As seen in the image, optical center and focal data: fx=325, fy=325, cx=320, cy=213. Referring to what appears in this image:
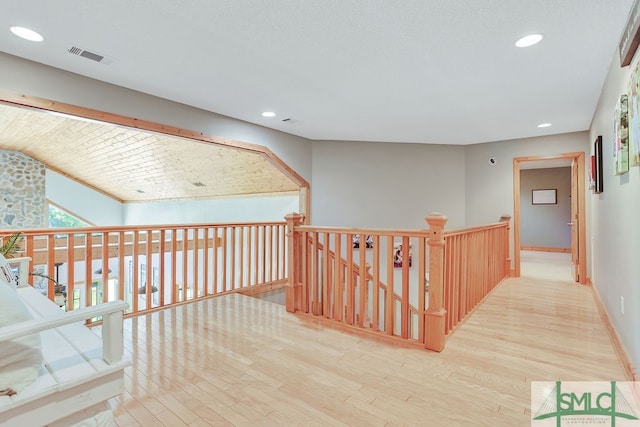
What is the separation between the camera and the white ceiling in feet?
6.12

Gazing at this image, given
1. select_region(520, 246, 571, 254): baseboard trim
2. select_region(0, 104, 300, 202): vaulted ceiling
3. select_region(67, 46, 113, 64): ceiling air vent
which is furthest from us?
select_region(520, 246, 571, 254): baseboard trim

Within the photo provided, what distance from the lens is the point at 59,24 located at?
6.64 feet

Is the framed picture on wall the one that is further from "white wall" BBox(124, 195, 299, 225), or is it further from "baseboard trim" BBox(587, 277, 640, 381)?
"white wall" BBox(124, 195, 299, 225)

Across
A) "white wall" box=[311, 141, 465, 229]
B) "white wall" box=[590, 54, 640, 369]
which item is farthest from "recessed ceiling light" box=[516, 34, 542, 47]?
"white wall" box=[311, 141, 465, 229]

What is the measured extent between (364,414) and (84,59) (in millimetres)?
3104

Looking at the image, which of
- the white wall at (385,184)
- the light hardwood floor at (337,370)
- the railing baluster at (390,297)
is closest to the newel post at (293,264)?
the light hardwood floor at (337,370)

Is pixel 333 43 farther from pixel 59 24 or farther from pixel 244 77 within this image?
pixel 59 24

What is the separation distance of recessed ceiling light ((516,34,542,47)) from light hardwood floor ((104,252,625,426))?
2153 millimetres

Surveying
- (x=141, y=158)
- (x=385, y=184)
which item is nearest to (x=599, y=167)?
(x=385, y=184)

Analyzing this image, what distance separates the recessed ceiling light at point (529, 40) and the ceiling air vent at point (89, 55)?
9.74 ft

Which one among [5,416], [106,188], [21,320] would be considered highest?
[106,188]

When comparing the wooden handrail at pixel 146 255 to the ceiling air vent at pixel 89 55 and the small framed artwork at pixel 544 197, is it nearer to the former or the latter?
the ceiling air vent at pixel 89 55

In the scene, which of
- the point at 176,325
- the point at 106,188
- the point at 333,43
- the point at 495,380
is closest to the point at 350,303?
the point at 495,380

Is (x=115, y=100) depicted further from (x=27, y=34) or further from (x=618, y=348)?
(x=618, y=348)
